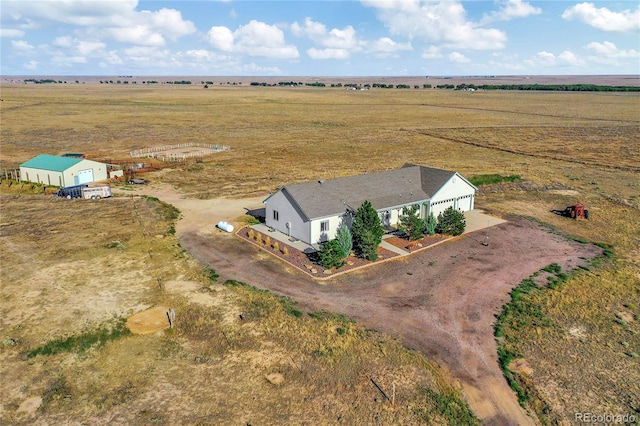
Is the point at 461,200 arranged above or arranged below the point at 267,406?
above

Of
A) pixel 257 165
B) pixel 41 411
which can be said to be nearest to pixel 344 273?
pixel 41 411

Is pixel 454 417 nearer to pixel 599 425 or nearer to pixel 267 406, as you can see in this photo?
pixel 599 425

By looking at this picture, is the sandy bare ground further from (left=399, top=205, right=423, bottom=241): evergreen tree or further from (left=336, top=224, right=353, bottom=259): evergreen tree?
(left=336, top=224, right=353, bottom=259): evergreen tree

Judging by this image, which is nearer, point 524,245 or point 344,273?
point 344,273

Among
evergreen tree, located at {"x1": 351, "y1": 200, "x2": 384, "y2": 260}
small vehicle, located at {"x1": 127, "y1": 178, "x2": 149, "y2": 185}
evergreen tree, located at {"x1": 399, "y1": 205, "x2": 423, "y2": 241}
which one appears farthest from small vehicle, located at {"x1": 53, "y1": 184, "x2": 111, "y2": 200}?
evergreen tree, located at {"x1": 399, "y1": 205, "x2": 423, "y2": 241}

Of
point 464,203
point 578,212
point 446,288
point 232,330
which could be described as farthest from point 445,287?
point 578,212

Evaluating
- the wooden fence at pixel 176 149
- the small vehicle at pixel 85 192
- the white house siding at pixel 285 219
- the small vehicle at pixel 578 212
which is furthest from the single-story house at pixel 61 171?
the small vehicle at pixel 578 212
